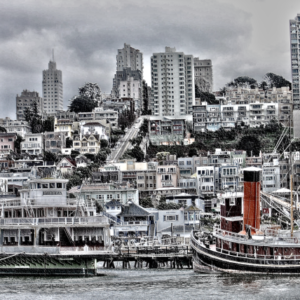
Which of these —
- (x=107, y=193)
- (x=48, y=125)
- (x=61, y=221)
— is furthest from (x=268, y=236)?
(x=48, y=125)

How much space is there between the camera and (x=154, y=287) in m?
55.7

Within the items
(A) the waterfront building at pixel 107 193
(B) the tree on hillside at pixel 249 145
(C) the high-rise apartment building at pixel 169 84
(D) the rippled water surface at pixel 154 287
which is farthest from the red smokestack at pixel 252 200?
(C) the high-rise apartment building at pixel 169 84

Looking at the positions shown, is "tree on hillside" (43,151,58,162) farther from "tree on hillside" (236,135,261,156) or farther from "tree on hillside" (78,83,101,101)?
"tree on hillside" (78,83,101,101)

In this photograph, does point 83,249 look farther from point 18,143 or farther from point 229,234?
point 18,143

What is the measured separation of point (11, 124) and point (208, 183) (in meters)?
60.5

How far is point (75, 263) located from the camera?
59.9 metres

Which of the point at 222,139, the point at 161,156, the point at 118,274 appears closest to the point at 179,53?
the point at 222,139

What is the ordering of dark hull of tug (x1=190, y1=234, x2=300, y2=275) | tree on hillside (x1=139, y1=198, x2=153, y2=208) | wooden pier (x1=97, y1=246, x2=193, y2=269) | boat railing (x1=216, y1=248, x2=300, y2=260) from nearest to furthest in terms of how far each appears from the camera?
dark hull of tug (x1=190, y1=234, x2=300, y2=275), boat railing (x1=216, y1=248, x2=300, y2=260), wooden pier (x1=97, y1=246, x2=193, y2=269), tree on hillside (x1=139, y1=198, x2=153, y2=208)

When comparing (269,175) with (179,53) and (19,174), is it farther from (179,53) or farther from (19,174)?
(179,53)

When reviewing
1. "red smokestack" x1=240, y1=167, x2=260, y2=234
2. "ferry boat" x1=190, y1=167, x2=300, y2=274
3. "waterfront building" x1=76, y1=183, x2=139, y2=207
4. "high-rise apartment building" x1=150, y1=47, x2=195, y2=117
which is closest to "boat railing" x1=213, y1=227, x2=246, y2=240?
"ferry boat" x1=190, y1=167, x2=300, y2=274

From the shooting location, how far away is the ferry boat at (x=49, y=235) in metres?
60.1

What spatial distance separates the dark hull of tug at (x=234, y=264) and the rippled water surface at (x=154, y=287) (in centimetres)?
75

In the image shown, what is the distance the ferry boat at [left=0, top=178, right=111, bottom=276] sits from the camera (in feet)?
197

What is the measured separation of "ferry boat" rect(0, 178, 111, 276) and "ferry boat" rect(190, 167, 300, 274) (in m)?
8.47
